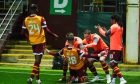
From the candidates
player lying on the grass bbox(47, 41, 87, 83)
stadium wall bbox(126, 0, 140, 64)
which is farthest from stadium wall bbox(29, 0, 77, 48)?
player lying on the grass bbox(47, 41, 87, 83)

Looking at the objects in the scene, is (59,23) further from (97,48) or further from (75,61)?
(75,61)

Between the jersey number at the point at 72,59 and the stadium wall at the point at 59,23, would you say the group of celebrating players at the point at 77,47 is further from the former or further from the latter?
the stadium wall at the point at 59,23

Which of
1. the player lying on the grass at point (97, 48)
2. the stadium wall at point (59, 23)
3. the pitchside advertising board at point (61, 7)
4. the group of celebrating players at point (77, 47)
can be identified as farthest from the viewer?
the stadium wall at point (59, 23)

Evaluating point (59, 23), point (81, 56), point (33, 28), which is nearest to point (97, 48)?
point (81, 56)

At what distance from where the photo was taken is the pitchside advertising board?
26844 millimetres

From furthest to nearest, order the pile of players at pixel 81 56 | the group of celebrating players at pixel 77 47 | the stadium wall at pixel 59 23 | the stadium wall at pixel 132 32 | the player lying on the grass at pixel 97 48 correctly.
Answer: the stadium wall at pixel 59 23 → the stadium wall at pixel 132 32 → the player lying on the grass at pixel 97 48 → the pile of players at pixel 81 56 → the group of celebrating players at pixel 77 47

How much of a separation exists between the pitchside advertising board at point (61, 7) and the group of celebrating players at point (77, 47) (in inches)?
378

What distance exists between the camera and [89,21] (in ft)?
85.4

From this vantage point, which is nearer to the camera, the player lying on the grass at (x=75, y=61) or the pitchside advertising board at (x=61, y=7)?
the player lying on the grass at (x=75, y=61)

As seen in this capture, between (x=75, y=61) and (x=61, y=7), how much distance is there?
1072cm

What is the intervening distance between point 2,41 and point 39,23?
12.1 meters

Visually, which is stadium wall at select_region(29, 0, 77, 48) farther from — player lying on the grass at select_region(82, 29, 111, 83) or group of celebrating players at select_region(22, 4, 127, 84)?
group of celebrating players at select_region(22, 4, 127, 84)

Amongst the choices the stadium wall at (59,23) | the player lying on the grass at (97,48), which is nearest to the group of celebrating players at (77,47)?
the player lying on the grass at (97,48)

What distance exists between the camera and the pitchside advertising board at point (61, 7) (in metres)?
26.8
